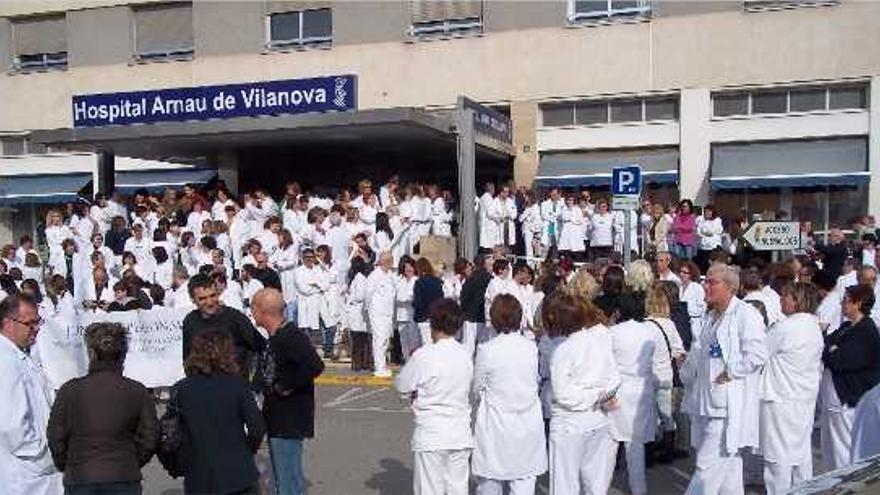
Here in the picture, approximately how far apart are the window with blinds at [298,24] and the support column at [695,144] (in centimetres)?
986

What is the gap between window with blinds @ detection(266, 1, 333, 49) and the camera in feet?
95.8

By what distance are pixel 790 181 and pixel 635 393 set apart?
17147 mm

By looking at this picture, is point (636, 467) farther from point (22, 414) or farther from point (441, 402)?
point (22, 414)

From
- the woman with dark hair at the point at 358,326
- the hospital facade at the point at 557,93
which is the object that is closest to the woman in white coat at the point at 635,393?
the woman with dark hair at the point at 358,326

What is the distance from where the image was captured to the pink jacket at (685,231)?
20.7 m

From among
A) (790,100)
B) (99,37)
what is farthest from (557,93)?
(99,37)

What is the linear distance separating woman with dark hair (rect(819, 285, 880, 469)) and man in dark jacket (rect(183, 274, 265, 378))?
15.1 feet

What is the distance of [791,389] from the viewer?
8320 millimetres

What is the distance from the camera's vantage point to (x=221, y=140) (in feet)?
74.3

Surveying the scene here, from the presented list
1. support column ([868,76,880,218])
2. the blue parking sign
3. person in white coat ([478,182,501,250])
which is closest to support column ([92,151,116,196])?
person in white coat ([478,182,501,250])

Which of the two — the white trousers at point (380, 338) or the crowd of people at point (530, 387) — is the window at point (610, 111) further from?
the crowd of people at point (530, 387)

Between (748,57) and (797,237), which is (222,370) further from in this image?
(748,57)

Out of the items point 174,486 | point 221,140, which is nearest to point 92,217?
point 221,140

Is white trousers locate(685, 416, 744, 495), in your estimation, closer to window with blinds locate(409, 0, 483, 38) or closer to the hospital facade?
the hospital facade
